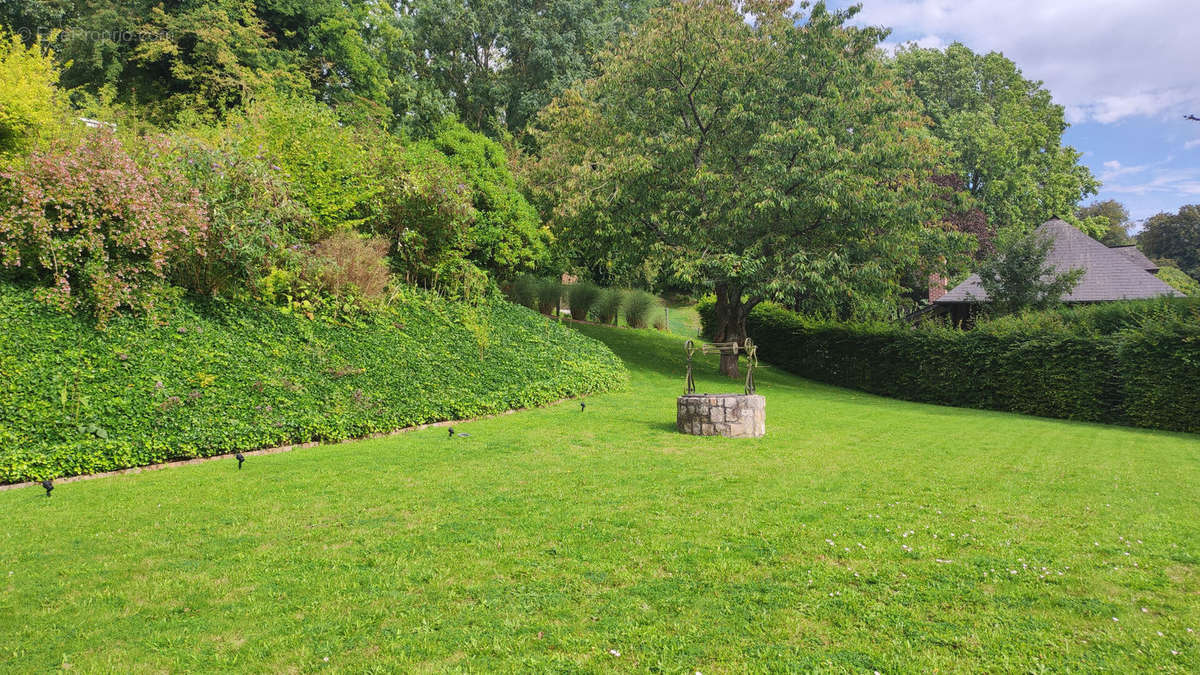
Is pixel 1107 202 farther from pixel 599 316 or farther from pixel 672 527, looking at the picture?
pixel 672 527

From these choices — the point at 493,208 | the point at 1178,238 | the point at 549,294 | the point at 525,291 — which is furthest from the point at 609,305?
the point at 1178,238

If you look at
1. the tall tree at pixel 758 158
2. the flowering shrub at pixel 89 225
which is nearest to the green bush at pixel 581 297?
the tall tree at pixel 758 158

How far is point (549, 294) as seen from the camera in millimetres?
22109

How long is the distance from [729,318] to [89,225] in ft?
53.2

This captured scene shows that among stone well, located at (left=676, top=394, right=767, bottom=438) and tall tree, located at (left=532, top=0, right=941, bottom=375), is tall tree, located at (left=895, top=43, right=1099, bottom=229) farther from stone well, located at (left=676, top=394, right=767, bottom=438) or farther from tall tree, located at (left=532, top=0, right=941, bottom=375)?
stone well, located at (left=676, top=394, right=767, bottom=438)

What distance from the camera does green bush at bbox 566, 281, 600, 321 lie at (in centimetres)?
2384

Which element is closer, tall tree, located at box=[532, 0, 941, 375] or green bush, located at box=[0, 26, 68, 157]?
green bush, located at box=[0, 26, 68, 157]

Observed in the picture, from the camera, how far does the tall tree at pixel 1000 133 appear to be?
32.7 m

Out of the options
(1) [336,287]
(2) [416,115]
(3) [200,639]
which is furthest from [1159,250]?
(3) [200,639]

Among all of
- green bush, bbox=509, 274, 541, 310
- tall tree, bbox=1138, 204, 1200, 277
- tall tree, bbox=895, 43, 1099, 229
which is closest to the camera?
green bush, bbox=509, 274, 541, 310

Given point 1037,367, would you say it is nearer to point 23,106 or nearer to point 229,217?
point 229,217

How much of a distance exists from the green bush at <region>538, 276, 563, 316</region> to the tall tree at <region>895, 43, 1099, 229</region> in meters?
22.2

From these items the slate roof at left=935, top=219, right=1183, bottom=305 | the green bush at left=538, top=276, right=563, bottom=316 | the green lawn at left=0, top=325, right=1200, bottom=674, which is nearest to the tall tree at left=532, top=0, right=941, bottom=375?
the green bush at left=538, top=276, right=563, bottom=316

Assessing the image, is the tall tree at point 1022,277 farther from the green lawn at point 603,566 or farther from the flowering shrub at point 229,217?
the flowering shrub at point 229,217
